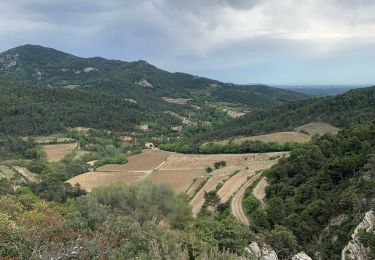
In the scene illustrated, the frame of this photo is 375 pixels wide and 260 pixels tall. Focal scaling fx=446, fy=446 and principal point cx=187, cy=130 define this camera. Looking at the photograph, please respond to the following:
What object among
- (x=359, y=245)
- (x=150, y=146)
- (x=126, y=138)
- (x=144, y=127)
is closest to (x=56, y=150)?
(x=150, y=146)

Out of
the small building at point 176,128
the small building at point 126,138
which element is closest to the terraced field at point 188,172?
the small building at point 126,138

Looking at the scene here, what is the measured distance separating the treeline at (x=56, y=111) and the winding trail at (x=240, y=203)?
85946 millimetres

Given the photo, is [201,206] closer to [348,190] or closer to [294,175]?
[294,175]

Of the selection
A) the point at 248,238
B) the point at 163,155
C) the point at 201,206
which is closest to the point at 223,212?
the point at 201,206

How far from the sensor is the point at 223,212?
49312 mm

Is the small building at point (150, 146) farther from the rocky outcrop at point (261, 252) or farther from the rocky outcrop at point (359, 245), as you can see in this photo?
the rocky outcrop at point (261, 252)

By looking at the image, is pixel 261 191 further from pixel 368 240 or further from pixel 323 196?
pixel 368 240

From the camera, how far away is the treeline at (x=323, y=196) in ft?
95.7

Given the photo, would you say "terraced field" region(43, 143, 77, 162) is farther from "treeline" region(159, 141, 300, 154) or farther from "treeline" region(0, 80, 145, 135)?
"treeline" region(159, 141, 300, 154)

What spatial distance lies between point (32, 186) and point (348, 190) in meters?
51.5

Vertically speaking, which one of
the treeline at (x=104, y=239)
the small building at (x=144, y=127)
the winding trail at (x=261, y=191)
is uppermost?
the treeline at (x=104, y=239)

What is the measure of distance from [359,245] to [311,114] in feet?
302

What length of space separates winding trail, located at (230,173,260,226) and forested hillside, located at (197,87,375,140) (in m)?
39.0

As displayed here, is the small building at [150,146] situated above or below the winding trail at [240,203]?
below
